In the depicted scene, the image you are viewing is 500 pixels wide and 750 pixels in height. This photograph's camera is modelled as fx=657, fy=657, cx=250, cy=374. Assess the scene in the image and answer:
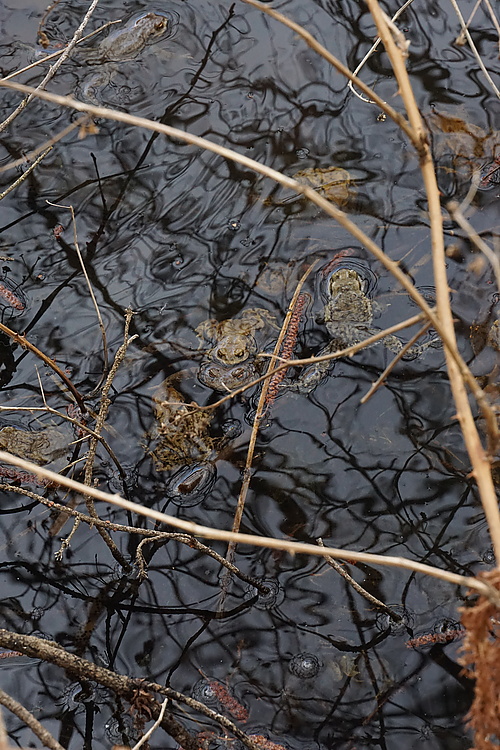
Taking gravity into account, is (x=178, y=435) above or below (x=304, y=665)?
above

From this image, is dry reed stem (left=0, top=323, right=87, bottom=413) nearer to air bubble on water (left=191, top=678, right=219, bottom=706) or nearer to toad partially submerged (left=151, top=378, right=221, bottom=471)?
toad partially submerged (left=151, top=378, right=221, bottom=471)

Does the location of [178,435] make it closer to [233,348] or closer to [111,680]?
[233,348]

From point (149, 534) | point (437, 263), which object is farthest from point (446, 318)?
point (149, 534)

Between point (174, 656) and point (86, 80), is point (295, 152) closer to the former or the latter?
point (86, 80)

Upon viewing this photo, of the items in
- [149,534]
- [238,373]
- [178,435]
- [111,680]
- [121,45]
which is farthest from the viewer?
[121,45]

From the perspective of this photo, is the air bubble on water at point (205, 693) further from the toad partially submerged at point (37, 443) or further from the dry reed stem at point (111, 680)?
the toad partially submerged at point (37, 443)

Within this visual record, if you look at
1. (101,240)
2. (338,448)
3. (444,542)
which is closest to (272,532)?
(338,448)
